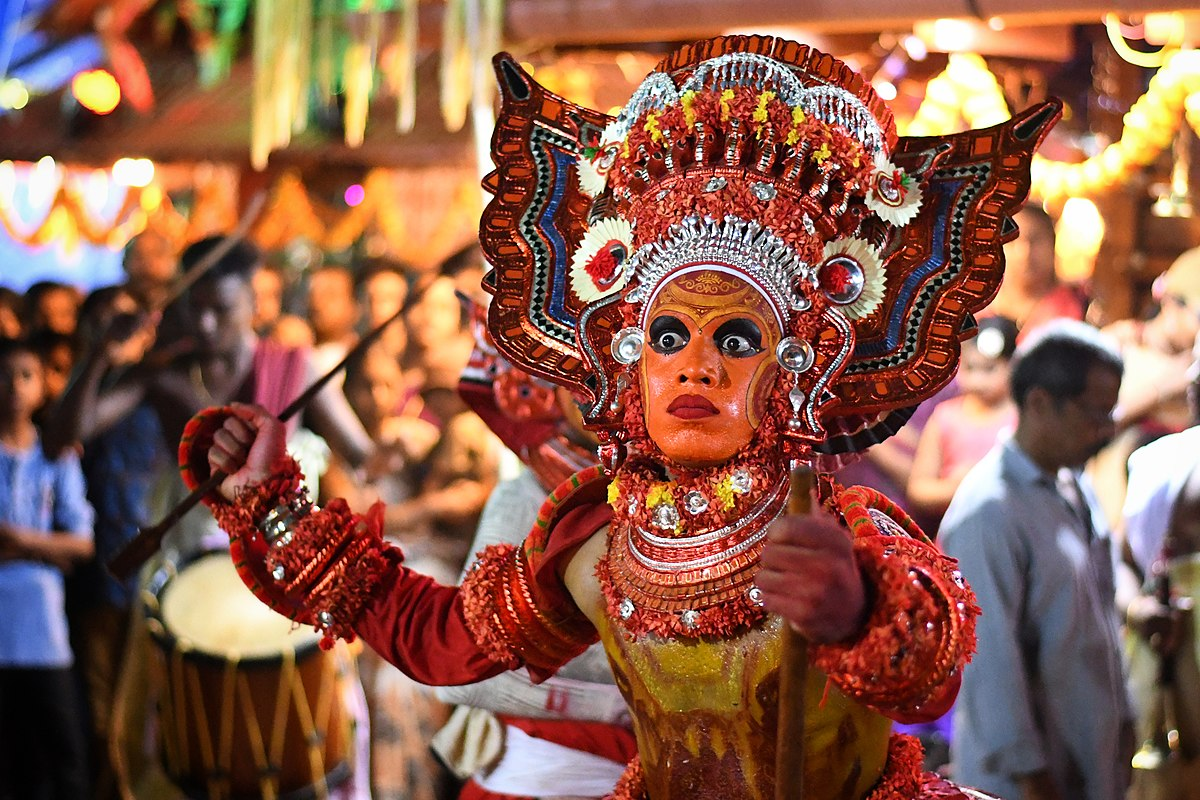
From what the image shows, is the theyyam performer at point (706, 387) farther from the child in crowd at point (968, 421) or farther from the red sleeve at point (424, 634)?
the child in crowd at point (968, 421)

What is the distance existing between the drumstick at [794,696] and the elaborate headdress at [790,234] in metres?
0.41

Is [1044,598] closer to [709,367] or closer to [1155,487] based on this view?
[1155,487]

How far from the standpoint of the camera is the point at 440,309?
20.6ft

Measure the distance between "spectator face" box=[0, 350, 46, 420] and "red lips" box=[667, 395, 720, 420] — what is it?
3795 mm

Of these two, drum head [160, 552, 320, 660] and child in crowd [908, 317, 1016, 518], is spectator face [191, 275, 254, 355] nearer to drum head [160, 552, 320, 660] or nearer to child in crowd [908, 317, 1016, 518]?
drum head [160, 552, 320, 660]

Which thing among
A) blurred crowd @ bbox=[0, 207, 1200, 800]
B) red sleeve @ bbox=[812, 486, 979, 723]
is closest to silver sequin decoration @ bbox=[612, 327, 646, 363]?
red sleeve @ bbox=[812, 486, 979, 723]

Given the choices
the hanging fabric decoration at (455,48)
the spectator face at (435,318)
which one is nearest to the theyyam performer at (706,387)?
the hanging fabric decoration at (455,48)

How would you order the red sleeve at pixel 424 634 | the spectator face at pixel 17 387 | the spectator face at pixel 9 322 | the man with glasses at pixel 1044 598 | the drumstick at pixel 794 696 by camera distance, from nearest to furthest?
1. the drumstick at pixel 794 696
2. the red sleeve at pixel 424 634
3. the man with glasses at pixel 1044 598
4. the spectator face at pixel 17 387
5. the spectator face at pixel 9 322

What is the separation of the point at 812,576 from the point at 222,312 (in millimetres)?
4113

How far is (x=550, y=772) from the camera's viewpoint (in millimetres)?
3070

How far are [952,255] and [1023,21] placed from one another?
1.39 meters

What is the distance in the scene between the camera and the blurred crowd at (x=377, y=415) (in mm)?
4953

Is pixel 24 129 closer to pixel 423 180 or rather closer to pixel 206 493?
pixel 423 180

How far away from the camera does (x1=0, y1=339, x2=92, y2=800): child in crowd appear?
5.30 metres
